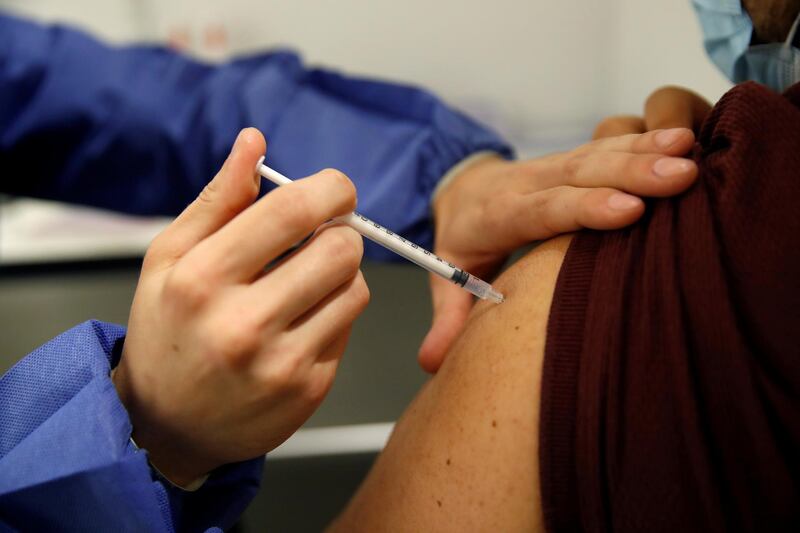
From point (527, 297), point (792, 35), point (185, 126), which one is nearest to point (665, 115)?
point (792, 35)

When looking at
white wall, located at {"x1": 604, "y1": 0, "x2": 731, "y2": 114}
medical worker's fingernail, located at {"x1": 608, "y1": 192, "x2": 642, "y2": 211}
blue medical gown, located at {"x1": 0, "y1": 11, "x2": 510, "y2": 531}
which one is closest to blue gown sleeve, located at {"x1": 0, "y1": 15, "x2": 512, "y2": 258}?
blue medical gown, located at {"x1": 0, "y1": 11, "x2": 510, "y2": 531}

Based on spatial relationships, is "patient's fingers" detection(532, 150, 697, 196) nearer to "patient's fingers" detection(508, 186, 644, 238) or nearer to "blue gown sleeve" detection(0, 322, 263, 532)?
"patient's fingers" detection(508, 186, 644, 238)

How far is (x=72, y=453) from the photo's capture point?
47cm

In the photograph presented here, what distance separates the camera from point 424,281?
1114mm

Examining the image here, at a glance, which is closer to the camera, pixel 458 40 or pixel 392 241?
pixel 392 241

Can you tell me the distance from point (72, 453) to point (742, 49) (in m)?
0.69

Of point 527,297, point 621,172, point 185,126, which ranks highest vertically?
point 621,172

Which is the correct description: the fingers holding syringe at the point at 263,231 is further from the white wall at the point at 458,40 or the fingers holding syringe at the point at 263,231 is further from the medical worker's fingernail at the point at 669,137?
the white wall at the point at 458,40

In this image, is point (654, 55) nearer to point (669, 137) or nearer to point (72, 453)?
point (669, 137)

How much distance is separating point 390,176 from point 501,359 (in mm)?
525

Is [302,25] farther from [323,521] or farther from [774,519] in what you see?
[774,519]

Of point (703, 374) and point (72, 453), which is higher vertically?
point (703, 374)

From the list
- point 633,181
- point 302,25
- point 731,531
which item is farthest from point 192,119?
point 731,531

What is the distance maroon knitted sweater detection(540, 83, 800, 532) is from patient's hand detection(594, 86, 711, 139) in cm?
15
